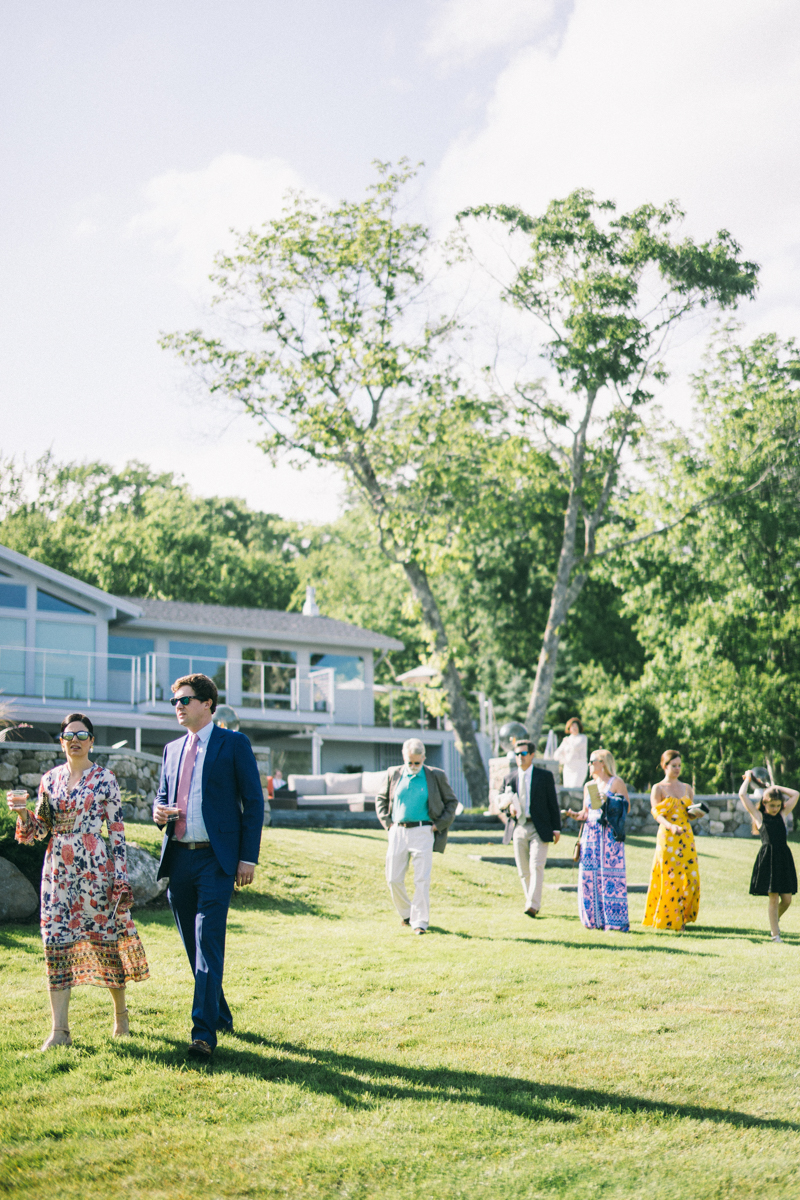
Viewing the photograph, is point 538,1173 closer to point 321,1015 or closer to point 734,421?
point 321,1015

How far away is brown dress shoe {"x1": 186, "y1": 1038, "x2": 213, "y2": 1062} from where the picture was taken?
19.2 feet

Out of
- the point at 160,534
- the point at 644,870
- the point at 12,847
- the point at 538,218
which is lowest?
the point at 644,870

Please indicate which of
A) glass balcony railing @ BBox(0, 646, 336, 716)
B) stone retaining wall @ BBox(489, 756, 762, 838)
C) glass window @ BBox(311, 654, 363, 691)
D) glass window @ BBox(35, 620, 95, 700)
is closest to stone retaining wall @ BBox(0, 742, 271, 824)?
stone retaining wall @ BBox(489, 756, 762, 838)

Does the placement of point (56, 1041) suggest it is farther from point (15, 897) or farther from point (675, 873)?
point (675, 873)

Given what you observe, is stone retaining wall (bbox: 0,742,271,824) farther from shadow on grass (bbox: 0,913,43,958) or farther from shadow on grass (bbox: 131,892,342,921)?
shadow on grass (bbox: 0,913,43,958)

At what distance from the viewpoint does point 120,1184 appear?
423 centimetres

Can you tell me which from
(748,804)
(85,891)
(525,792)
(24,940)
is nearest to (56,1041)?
(85,891)

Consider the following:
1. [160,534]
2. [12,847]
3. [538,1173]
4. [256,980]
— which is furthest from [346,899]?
[160,534]

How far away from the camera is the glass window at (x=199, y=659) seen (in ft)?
109

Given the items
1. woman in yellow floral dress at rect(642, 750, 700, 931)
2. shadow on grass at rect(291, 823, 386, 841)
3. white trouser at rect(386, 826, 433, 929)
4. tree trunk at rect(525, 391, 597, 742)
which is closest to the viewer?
white trouser at rect(386, 826, 433, 929)

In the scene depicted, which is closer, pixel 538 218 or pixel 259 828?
pixel 259 828

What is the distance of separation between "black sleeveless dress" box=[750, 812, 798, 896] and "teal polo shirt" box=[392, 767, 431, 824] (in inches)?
136

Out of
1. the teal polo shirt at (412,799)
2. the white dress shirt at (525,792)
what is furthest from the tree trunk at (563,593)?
the teal polo shirt at (412,799)

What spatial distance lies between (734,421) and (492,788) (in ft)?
48.2
